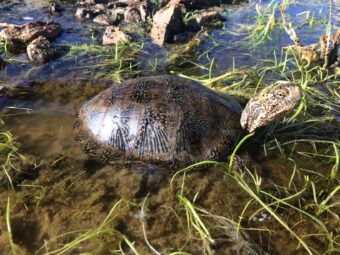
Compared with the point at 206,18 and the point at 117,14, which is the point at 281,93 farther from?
the point at 117,14

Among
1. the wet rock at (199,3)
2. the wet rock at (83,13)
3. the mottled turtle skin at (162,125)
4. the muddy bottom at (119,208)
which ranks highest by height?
the wet rock at (199,3)

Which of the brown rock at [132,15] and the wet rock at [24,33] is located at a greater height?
the brown rock at [132,15]

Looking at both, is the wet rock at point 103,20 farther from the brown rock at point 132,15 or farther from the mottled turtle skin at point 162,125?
the mottled turtle skin at point 162,125

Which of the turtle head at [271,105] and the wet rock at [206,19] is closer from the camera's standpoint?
the turtle head at [271,105]

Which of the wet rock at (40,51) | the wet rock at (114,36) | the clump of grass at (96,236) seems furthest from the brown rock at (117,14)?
the clump of grass at (96,236)

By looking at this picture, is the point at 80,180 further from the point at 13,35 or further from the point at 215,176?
the point at 13,35

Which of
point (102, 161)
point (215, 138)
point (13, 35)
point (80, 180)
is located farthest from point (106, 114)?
point (13, 35)
